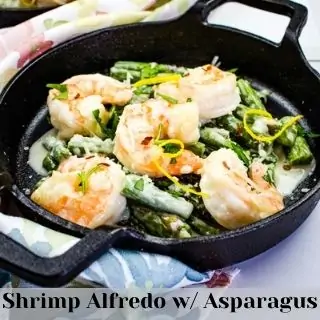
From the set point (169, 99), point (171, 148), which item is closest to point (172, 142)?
point (171, 148)

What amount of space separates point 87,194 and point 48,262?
0.23 meters

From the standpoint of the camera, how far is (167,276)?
1.15 metres

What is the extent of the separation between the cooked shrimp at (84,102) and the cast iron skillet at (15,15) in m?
0.27

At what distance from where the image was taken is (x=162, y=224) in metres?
1.25

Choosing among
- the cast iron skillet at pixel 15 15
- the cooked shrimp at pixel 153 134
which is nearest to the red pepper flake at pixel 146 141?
the cooked shrimp at pixel 153 134

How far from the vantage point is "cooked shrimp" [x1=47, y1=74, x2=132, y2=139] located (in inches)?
55.6

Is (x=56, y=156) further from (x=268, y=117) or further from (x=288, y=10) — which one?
(x=288, y=10)

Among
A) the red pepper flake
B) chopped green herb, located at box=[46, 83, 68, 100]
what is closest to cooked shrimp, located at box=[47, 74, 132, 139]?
→ chopped green herb, located at box=[46, 83, 68, 100]

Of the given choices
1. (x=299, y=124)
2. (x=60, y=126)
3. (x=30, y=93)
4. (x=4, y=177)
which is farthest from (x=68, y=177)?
(x=299, y=124)

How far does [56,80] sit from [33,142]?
17 centimetres

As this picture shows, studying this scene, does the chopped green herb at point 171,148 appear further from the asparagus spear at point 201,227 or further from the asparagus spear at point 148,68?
the asparagus spear at point 148,68

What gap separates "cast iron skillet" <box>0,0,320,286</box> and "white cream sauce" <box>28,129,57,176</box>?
0.01 m

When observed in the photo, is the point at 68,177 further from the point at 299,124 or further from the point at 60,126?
the point at 299,124

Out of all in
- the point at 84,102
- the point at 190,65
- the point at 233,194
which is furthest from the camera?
the point at 190,65
